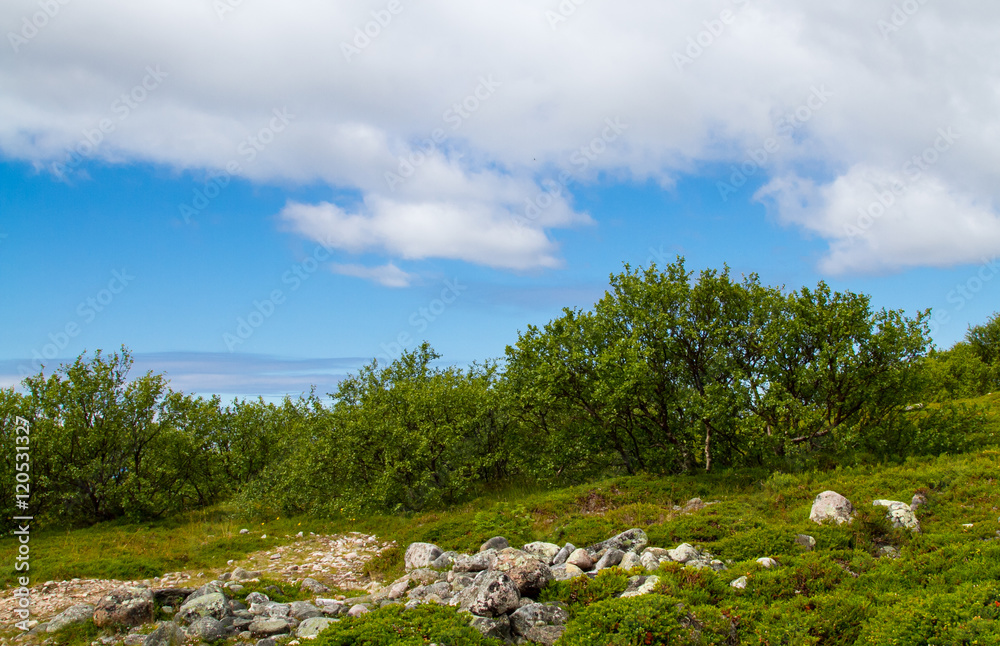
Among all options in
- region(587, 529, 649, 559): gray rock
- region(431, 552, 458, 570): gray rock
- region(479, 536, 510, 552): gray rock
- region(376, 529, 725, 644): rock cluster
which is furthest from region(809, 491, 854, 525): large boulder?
region(431, 552, 458, 570): gray rock

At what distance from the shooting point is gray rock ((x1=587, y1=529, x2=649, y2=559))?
1505cm

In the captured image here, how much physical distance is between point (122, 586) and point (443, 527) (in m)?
9.30

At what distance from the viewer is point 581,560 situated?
14.4 m

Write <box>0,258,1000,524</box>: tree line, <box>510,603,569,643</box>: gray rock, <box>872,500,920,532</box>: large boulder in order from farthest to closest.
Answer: <box>0,258,1000,524</box>: tree line
<box>872,500,920,532</box>: large boulder
<box>510,603,569,643</box>: gray rock

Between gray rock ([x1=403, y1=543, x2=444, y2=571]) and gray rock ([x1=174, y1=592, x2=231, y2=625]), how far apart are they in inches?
210

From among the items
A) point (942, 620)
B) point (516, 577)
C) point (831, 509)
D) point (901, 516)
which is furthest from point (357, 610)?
point (901, 516)

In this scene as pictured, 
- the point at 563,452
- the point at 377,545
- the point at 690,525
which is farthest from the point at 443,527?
the point at 690,525

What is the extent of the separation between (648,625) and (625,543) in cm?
590

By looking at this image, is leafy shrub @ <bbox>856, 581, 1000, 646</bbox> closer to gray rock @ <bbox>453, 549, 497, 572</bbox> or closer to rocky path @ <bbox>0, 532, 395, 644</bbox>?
gray rock @ <bbox>453, 549, 497, 572</bbox>

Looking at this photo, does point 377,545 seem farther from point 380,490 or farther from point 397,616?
point 397,616

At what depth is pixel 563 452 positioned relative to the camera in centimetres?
2466

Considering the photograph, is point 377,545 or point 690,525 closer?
point 690,525

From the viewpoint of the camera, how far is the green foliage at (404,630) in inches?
400

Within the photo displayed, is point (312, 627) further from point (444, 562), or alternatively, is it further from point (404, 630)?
point (444, 562)
